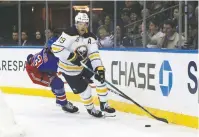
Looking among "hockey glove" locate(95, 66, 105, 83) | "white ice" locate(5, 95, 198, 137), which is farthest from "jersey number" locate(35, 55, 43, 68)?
"hockey glove" locate(95, 66, 105, 83)

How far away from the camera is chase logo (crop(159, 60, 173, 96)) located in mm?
5699

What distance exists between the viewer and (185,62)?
5484 mm

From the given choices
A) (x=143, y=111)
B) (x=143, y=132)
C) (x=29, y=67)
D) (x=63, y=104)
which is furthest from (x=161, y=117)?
(x=29, y=67)

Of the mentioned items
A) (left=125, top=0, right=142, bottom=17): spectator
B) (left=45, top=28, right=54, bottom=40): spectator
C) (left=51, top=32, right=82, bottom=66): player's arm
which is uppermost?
(left=125, top=0, right=142, bottom=17): spectator

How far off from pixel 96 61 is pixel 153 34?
5.40 feet

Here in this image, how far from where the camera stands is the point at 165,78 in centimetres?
577

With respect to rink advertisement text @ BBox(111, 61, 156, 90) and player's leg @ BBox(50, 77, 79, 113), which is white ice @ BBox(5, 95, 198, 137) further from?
rink advertisement text @ BBox(111, 61, 156, 90)

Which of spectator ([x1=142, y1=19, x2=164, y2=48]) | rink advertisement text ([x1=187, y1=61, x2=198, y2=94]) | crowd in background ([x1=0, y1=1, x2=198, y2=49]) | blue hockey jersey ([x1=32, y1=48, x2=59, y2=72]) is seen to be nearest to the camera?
rink advertisement text ([x1=187, y1=61, x2=198, y2=94])

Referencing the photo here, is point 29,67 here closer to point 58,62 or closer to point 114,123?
point 58,62

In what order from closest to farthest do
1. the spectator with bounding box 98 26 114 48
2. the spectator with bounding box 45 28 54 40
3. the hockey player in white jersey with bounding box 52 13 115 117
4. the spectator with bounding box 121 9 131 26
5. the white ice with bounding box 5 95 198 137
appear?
the white ice with bounding box 5 95 198 137, the hockey player in white jersey with bounding box 52 13 115 117, the spectator with bounding box 121 9 131 26, the spectator with bounding box 98 26 114 48, the spectator with bounding box 45 28 54 40

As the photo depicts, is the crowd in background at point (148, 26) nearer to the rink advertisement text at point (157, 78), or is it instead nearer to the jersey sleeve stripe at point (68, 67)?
the rink advertisement text at point (157, 78)

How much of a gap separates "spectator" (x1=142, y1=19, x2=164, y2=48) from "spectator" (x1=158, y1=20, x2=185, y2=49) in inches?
5.3

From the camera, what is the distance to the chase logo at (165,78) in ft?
18.7

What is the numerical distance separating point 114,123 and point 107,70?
1430 millimetres
